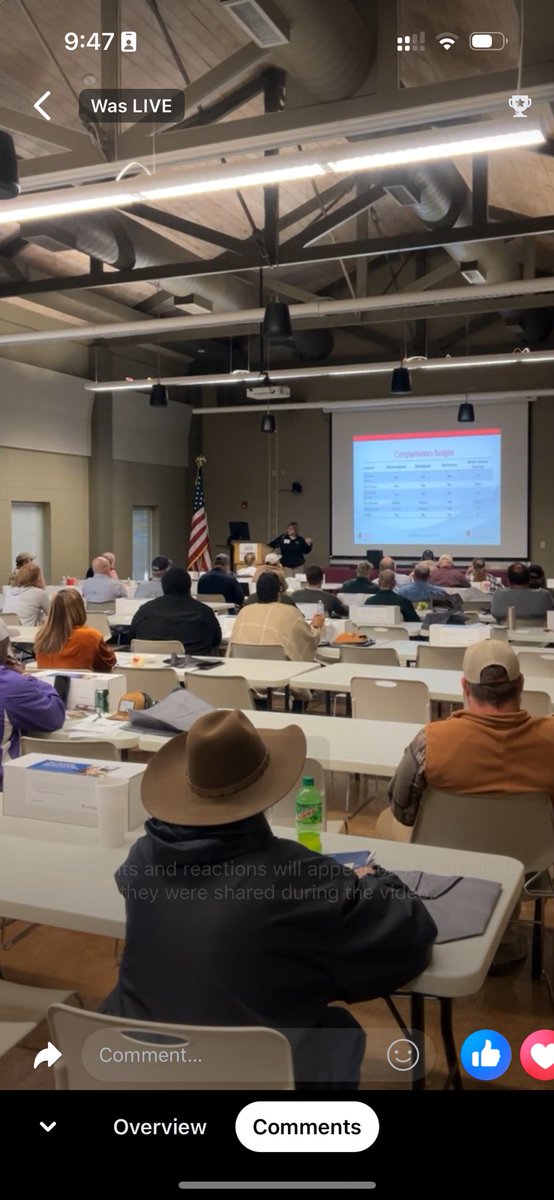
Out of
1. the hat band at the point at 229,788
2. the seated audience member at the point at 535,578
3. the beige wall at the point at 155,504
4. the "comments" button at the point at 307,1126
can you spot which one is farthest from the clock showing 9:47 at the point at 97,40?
the beige wall at the point at 155,504

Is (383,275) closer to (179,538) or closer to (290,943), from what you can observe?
(179,538)

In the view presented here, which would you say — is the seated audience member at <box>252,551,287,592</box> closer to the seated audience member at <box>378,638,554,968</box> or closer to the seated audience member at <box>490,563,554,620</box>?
the seated audience member at <box>490,563,554,620</box>

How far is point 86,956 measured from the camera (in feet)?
10.6

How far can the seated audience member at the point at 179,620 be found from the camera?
19.2ft

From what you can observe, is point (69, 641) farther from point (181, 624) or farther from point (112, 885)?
point (112, 885)

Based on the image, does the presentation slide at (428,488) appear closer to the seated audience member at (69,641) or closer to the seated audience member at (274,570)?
the seated audience member at (274,570)

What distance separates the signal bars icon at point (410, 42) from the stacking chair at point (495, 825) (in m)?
4.12

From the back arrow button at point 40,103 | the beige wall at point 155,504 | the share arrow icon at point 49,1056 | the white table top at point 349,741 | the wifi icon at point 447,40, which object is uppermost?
the back arrow button at point 40,103

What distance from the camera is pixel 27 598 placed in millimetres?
7320

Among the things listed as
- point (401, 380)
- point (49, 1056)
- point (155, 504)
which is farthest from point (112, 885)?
point (155, 504)

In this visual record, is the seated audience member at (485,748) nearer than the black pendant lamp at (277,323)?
Yes

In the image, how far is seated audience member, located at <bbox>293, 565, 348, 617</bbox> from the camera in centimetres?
734

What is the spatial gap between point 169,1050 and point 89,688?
273cm

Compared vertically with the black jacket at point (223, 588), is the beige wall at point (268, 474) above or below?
above
